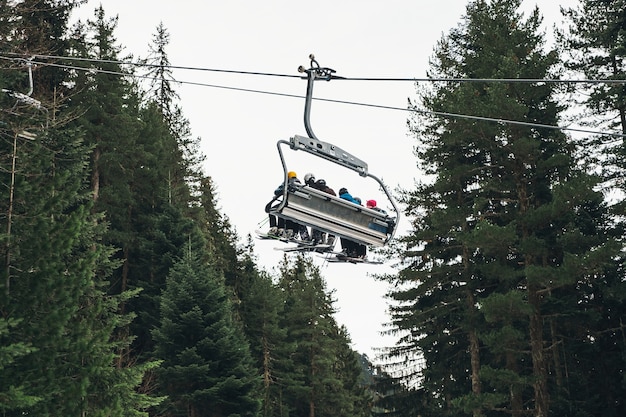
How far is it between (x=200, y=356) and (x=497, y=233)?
11571 millimetres

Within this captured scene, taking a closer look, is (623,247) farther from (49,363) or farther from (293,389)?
(293,389)

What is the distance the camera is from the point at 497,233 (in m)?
25.3

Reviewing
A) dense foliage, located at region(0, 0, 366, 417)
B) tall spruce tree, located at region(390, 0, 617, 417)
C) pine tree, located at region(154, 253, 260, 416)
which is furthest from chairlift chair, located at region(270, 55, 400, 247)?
pine tree, located at region(154, 253, 260, 416)

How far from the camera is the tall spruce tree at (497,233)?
25.8m

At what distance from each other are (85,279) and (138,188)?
23761 millimetres

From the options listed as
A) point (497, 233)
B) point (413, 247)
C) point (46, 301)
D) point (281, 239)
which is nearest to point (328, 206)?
point (281, 239)

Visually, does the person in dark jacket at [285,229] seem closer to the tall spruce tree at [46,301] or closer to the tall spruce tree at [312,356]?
the tall spruce tree at [46,301]

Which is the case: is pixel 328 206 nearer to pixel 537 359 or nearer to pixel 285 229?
pixel 285 229

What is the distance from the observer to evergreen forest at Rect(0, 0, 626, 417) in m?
18.6

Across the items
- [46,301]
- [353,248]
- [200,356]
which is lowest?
[46,301]

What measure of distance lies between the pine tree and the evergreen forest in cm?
8

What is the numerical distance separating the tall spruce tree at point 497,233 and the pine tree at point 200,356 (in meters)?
7.92

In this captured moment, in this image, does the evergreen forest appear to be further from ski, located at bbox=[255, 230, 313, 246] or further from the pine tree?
ski, located at bbox=[255, 230, 313, 246]

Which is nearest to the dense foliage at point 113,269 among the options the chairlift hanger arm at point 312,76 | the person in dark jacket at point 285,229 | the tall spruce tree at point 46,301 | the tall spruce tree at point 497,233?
the tall spruce tree at point 46,301
